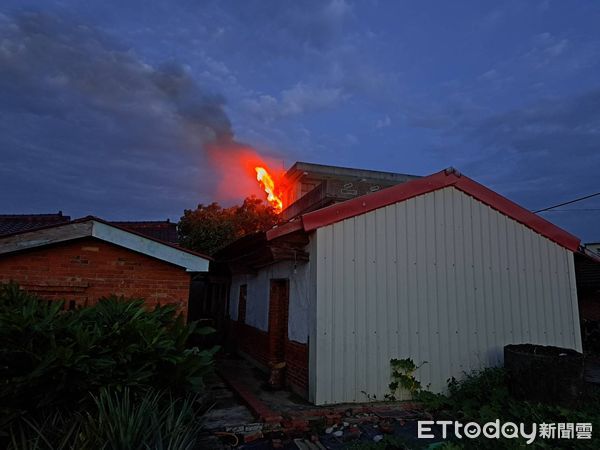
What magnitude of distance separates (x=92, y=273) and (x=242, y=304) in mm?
4978

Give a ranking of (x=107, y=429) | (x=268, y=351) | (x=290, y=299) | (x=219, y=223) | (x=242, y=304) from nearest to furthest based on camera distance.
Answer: (x=107, y=429) < (x=290, y=299) < (x=268, y=351) < (x=242, y=304) < (x=219, y=223)

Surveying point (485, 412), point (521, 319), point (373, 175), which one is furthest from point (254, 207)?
point (485, 412)

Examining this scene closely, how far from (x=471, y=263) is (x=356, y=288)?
2378 millimetres

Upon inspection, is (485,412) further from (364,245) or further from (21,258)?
(21,258)

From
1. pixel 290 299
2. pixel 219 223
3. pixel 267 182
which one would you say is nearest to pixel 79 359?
pixel 290 299

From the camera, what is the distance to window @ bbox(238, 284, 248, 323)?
10292 mm

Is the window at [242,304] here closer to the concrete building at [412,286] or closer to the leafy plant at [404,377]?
the concrete building at [412,286]

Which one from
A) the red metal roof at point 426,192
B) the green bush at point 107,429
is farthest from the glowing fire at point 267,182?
the green bush at point 107,429

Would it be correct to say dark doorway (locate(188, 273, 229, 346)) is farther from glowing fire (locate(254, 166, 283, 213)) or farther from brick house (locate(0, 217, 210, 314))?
glowing fire (locate(254, 166, 283, 213))

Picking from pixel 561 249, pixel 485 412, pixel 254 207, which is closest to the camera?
pixel 485 412

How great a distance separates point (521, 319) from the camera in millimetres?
7055

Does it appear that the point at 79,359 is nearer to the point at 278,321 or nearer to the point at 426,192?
the point at 278,321

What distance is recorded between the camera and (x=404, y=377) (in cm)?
617

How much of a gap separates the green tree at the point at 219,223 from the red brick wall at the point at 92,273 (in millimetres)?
7194
